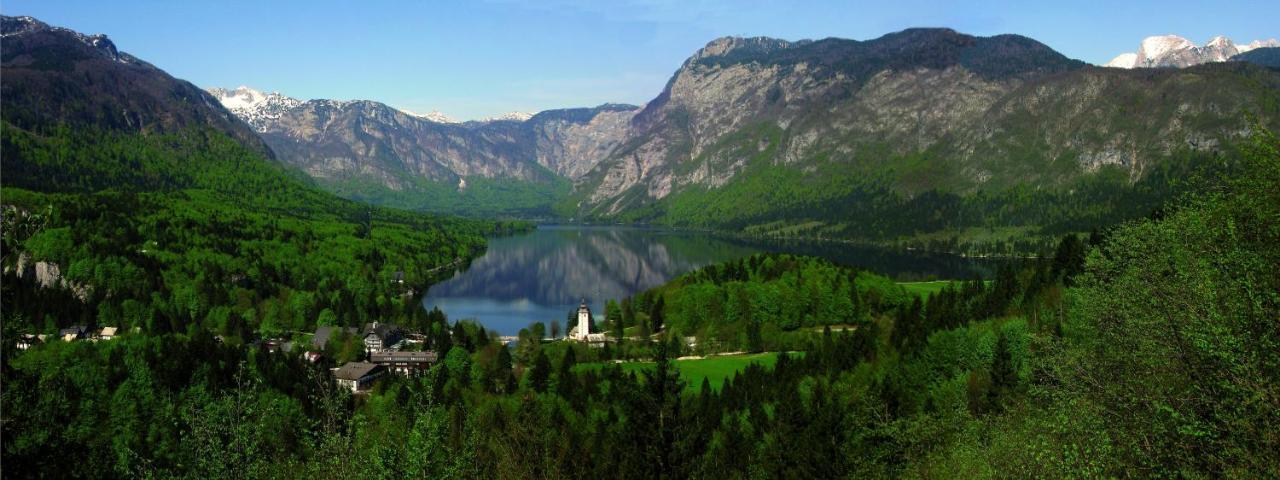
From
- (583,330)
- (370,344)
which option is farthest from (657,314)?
(370,344)

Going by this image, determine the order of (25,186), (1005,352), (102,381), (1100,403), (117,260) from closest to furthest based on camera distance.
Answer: (1100,403) < (1005,352) < (102,381) < (117,260) < (25,186)

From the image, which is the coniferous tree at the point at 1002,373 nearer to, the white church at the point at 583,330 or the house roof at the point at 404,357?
the house roof at the point at 404,357

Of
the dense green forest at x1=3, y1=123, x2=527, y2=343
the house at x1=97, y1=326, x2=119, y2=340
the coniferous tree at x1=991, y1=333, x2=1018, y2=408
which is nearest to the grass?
the coniferous tree at x1=991, y1=333, x2=1018, y2=408

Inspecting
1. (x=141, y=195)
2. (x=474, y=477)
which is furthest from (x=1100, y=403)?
(x=141, y=195)

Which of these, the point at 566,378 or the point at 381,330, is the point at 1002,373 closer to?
the point at 566,378

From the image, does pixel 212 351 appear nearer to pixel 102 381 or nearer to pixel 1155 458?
pixel 102 381

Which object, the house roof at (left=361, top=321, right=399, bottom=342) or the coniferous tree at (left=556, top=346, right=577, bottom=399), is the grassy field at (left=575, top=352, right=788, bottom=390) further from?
the house roof at (left=361, top=321, right=399, bottom=342)
